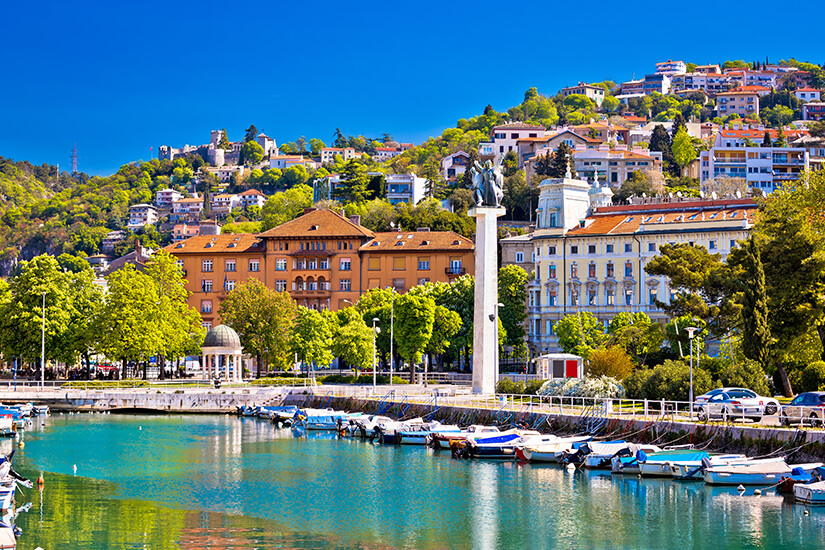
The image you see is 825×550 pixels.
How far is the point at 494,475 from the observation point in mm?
47125

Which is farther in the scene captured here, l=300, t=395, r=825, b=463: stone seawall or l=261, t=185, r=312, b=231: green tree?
l=261, t=185, r=312, b=231: green tree

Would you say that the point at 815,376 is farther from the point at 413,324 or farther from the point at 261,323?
the point at 261,323

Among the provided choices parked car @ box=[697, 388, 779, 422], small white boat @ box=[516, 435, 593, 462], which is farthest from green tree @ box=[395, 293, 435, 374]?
parked car @ box=[697, 388, 779, 422]

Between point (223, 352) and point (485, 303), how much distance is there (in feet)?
102

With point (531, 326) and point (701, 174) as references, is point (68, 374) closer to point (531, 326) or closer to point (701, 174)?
point (531, 326)

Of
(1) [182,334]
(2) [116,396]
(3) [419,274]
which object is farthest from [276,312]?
(3) [419,274]

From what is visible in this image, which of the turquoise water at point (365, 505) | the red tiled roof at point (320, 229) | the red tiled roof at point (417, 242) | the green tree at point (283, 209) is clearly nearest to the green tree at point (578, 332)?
the red tiled roof at point (417, 242)

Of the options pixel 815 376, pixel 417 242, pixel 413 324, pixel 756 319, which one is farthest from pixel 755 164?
pixel 756 319

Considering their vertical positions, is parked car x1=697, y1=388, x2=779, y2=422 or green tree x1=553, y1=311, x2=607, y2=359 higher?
green tree x1=553, y1=311, x2=607, y2=359

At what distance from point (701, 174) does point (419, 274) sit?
75.7 meters

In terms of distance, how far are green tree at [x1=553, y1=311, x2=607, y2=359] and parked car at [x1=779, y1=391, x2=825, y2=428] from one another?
39.8 m

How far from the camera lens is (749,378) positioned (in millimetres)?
52344

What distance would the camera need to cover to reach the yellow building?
93812mm

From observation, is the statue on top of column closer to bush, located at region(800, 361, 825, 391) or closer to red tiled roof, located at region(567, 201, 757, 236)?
bush, located at region(800, 361, 825, 391)
